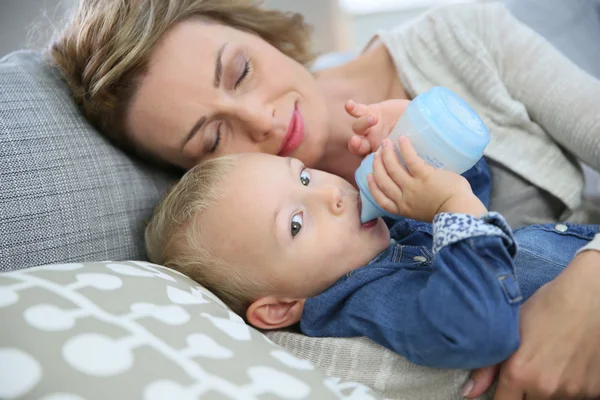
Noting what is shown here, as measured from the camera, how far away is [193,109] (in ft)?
3.80

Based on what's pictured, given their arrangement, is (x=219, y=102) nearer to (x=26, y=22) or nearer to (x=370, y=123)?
(x=370, y=123)

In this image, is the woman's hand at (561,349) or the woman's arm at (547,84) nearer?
the woman's hand at (561,349)

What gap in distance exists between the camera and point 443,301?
0.77m

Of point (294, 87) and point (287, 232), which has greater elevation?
point (294, 87)

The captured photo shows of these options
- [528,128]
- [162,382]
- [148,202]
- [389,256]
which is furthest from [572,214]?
[162,382]

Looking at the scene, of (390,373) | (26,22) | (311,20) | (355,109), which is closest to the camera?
(390,373)

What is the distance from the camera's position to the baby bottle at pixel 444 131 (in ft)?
2.74

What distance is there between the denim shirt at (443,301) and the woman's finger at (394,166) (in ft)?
0.29

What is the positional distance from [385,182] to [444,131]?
0.42 feet

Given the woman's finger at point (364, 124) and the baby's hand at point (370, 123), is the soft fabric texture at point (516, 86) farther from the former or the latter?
the woman's finger at point (364, 124)

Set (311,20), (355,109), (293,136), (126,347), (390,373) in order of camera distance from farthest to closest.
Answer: (311,20) < (293,136) < (355,109) < (390,373) < (126,347)

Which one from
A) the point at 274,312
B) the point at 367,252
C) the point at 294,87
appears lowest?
the point at 274,312

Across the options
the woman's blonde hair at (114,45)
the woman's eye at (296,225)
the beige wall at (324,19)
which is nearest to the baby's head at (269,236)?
the woman's eye at (296,225)

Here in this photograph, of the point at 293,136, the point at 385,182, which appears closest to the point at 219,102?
the point at 293,136
